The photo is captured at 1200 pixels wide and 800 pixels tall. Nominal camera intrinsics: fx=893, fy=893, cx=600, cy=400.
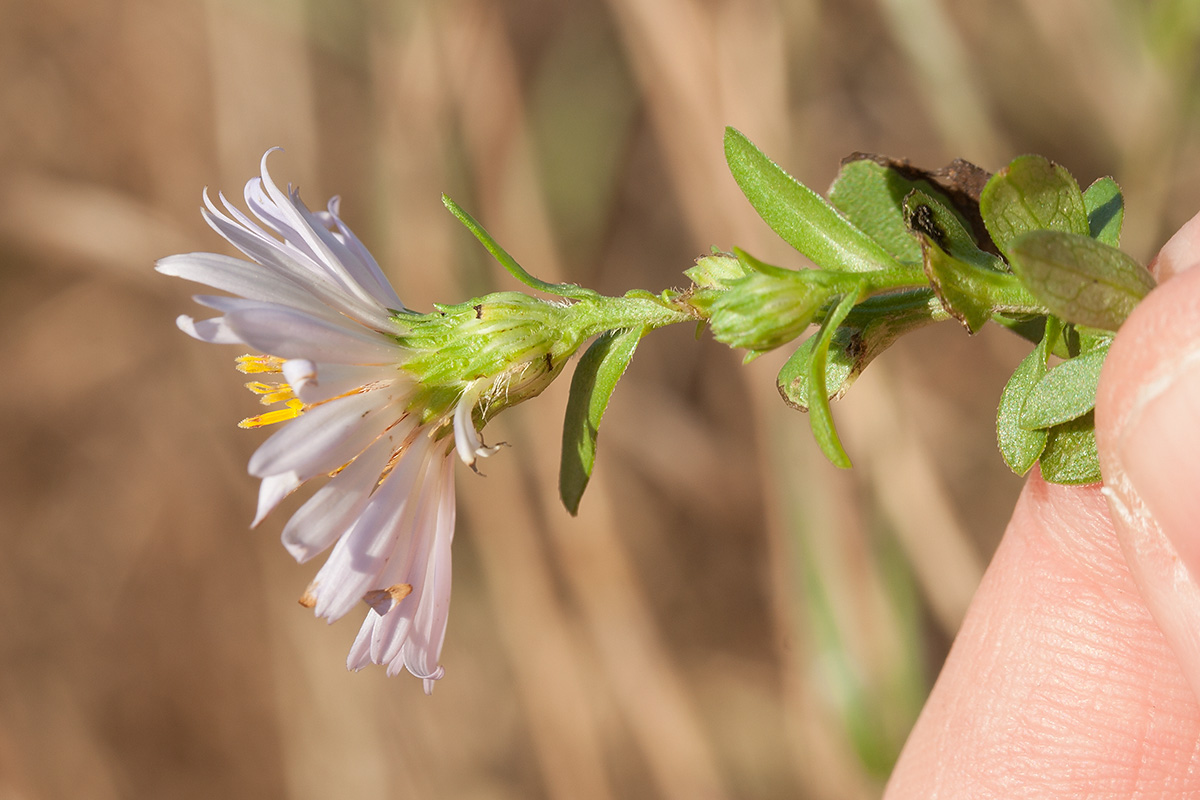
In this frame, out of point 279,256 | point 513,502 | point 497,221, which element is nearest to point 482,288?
point 497,221

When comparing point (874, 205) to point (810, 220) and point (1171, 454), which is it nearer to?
point (810, 220)

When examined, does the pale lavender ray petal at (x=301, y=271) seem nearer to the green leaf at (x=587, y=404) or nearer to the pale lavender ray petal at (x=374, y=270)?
the pale lavender ray petal at (x=374, y=270)

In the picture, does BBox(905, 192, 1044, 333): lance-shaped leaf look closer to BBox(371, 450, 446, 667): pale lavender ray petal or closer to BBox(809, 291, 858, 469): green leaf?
BBox(809, 291, 858, 469): green leaf

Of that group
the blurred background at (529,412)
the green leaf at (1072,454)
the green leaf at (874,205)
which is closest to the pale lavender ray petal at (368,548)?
the green leaf at (874,205)

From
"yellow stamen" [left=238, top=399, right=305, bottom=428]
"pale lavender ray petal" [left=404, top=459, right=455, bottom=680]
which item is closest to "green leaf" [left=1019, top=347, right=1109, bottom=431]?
"pale lavender ray petal" [left=404, top=459, right=455, bottom=680]

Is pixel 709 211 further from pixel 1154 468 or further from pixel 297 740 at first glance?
pixel 297 740

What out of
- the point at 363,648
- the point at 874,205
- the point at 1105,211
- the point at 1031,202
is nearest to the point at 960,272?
the point at 1031,202

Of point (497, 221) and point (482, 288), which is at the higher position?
point (497, 221)
